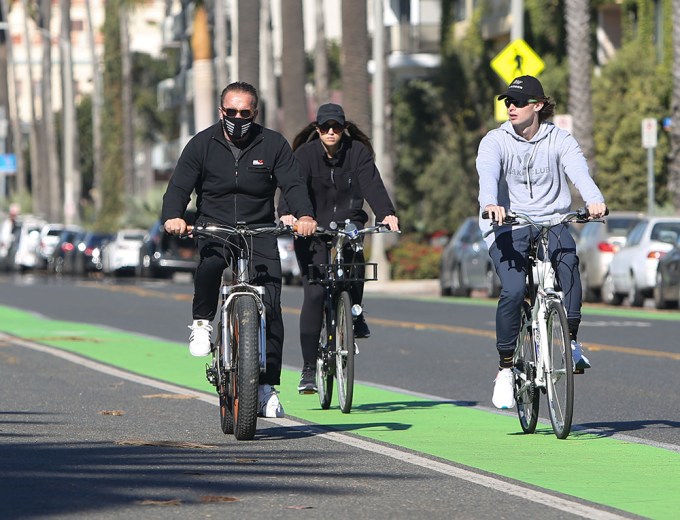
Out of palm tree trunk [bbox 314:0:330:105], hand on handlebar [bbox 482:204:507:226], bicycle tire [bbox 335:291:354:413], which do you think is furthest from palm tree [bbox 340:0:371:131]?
hand on handlebar [bbox 482:204:507:226]

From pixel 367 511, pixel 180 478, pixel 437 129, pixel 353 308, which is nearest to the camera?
pixel 367 511

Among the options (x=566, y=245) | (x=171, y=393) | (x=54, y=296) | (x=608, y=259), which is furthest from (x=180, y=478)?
(x=54, y=296)

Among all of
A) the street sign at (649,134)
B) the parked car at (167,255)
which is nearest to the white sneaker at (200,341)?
the street sign at (649,134)

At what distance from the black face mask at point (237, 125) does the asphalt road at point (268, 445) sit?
1.68 m

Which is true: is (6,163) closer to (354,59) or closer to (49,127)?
(49,127)

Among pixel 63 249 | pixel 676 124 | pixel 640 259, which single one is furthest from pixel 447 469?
pixel 63 249

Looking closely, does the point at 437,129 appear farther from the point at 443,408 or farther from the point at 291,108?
the point at 443,408

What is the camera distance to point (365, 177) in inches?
492

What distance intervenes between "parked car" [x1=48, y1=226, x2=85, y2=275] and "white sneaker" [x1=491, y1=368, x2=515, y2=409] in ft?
157

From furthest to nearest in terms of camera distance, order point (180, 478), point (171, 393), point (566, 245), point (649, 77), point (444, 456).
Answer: point (649, 77) → point (171, 393) → point (566, 245) → point (444, 456) → point (180, 478)

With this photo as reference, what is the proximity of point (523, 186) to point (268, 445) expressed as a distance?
2.08 m

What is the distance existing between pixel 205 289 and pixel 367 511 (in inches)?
129

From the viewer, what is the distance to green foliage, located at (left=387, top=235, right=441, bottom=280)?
134 ft

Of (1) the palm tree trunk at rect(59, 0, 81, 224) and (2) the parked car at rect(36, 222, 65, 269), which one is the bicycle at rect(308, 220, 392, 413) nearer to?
(2) the parked car at rect(36, 222, 65, 269)
